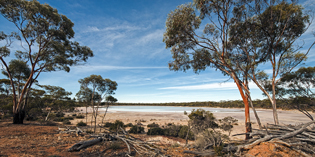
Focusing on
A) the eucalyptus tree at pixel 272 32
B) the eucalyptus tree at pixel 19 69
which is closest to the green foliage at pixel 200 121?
the eucalyptus tree at pixel 272 32

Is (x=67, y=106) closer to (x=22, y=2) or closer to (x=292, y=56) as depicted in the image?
(x=22, y=2)

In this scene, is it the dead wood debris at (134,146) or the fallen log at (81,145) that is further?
the fallen log at (81,145)

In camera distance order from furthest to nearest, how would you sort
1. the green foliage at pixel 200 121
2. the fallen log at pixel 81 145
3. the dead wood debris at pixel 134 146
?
the green foliage at pixel 200 121 < the fallen log at pixel 81 145 < the dead wood debris at pixel 134 146

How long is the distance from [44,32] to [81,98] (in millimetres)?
9572

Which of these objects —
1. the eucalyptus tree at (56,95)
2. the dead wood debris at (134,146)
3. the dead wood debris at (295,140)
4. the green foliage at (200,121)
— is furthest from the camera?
the eucalyptus tree at (56,95)

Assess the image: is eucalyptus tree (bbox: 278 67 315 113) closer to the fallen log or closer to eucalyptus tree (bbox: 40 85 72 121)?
the fallen log

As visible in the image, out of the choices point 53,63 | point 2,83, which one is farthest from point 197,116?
point 2,83

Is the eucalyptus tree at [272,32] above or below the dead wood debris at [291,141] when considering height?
above

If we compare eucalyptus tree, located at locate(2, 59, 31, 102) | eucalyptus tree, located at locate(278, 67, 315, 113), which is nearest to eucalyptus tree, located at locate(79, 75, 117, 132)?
eucalyptus tree, located at locate(2, 59, 31, 102)

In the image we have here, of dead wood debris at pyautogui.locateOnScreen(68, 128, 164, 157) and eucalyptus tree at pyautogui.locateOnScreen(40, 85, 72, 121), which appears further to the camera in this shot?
eucalyptus tree at pyautogui.locateOnScreen(40, 85, 72, 121)

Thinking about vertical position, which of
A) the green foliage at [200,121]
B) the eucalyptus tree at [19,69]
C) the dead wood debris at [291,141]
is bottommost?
the green foliage at [200,121]

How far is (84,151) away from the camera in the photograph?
649 centimetres

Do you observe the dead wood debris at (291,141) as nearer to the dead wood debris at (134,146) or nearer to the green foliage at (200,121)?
the dead wood debris at (134,146)

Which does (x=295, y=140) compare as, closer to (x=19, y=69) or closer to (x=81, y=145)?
(x=81, y=145)
